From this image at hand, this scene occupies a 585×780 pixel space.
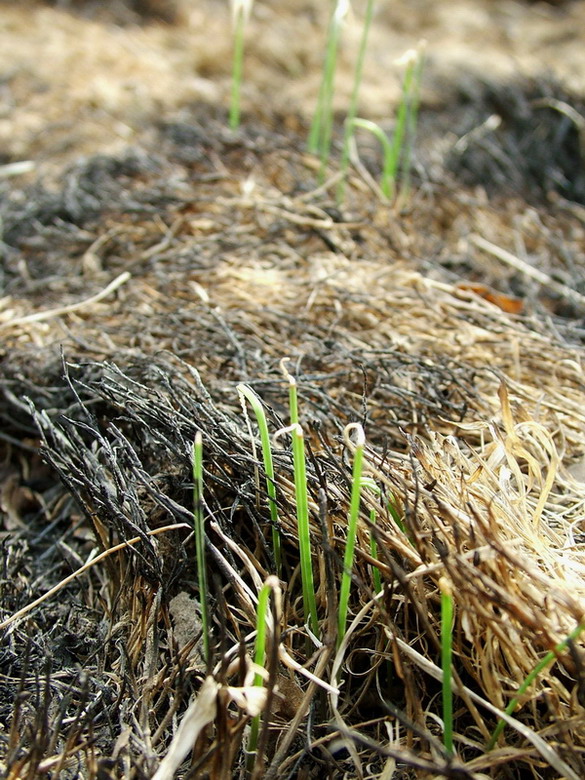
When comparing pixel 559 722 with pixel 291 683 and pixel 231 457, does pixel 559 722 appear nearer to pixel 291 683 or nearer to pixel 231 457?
pixel 291 683

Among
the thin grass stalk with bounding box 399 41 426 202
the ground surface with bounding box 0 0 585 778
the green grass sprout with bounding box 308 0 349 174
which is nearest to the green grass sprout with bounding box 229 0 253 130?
the ground surface with bounding box 0 0 585 778

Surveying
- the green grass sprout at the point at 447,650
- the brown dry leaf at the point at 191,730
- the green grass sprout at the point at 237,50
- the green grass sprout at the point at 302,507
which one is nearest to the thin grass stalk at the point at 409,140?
the green grass sprout at the point at 237,50

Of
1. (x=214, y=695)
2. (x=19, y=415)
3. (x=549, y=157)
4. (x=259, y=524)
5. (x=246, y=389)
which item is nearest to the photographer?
(x=214, y=695)

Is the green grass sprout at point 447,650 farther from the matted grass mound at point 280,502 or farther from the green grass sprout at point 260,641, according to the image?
the green grass sprout at point 260,641

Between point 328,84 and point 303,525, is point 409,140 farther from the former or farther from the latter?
point 303,525

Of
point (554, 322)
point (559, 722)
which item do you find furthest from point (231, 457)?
point (554, 322)

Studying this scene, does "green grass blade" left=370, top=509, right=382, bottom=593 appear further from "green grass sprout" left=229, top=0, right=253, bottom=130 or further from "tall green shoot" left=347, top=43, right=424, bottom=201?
"green grass sprout" left=229, top=0, right=253, bottom=130
